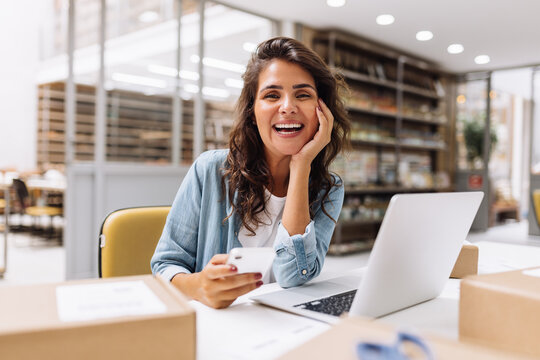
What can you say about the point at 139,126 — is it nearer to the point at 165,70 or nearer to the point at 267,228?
the point at 165,70

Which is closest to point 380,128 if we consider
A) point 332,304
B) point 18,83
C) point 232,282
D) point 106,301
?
point 332,304

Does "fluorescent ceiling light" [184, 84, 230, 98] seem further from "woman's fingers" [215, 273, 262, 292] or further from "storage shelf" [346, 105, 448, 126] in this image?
"woman's fingers" [215, 273, 262, 292]

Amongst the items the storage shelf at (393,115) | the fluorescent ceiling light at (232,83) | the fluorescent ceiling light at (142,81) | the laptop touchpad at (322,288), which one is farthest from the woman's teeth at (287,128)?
the storage shelf at (393,115)

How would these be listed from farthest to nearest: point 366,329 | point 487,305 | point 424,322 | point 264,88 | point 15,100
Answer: point 15,100 < point 264,88 < point 424,322 < point 487,305 < point 366,329

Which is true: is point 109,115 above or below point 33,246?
above

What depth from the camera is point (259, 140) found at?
150cm

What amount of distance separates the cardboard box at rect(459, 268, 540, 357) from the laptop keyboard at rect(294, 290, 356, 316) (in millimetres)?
250

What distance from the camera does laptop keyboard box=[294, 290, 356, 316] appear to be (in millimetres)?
932

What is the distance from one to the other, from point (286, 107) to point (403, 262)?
622 millimetres

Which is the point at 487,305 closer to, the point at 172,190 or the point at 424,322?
the point at 424,322

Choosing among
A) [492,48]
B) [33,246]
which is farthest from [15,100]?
[492,48]

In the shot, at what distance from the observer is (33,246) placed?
554 centimetres

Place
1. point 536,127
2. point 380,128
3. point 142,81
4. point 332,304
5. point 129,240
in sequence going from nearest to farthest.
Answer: point 332,304
point 129,240
point 142,81
point 380,128
point 536,127

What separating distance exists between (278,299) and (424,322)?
0.31 m
